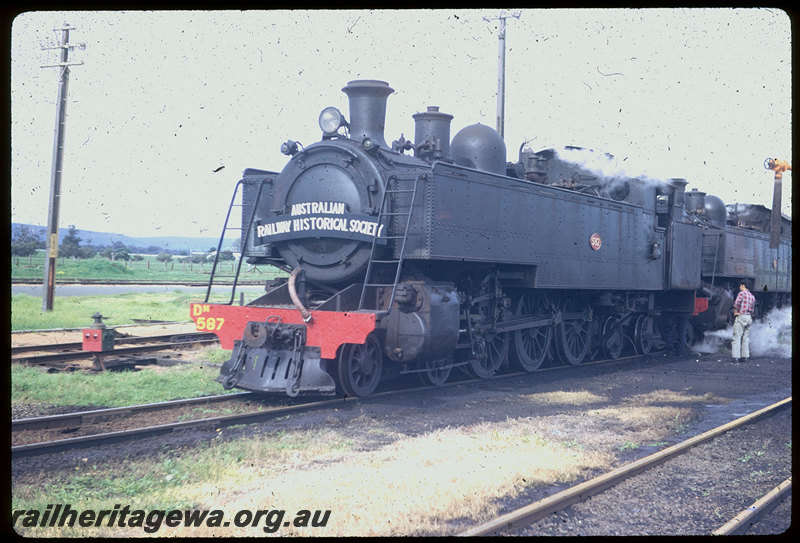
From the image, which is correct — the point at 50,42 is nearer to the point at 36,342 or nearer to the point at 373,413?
the point at 36,342

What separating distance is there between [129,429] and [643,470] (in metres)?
4.36

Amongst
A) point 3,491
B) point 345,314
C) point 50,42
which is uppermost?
point 50,42

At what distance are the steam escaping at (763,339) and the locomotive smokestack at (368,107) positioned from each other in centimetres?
1035

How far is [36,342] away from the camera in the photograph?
40.0ft

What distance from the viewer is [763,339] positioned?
16.4 metres

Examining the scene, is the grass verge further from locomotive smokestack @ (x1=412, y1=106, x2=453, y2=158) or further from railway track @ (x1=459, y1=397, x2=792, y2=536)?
railway track @ (x1=459, y1=397, x2=792, y2=536)

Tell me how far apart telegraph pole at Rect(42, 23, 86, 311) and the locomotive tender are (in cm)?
811

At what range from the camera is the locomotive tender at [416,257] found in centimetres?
763

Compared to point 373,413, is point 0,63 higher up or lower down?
higher up

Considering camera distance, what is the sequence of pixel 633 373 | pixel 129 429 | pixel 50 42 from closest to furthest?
1. pixel 129 429
2. pixel 633 373
3. pixel 50 42

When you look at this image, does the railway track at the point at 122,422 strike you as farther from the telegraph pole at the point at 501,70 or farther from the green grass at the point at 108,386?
the telegraph pole at the point at 501,70

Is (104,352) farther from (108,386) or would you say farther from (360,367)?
(360,367)

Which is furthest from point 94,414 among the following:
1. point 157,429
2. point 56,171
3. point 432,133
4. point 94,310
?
point 94,310

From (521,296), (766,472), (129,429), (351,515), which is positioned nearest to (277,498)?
(351,515)
